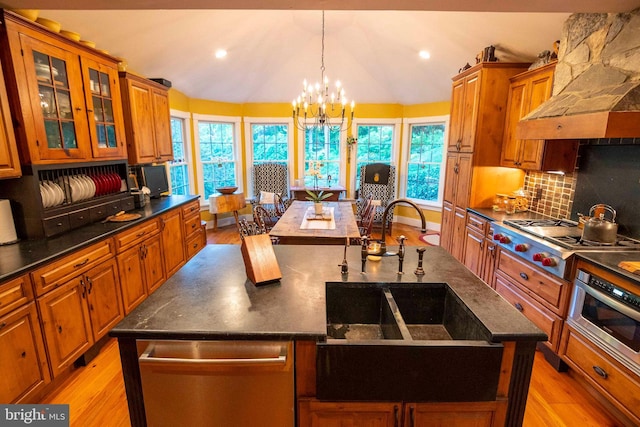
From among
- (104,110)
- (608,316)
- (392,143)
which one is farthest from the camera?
(392,143)

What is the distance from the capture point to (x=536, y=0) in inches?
68.0

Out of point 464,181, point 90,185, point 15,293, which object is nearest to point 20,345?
point 15,293

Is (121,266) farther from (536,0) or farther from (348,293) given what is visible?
(536,0)

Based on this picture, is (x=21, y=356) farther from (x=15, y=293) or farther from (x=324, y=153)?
(x=324, y=153)

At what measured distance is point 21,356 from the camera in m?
1.71

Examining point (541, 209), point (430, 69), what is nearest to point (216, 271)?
point (541, 209)

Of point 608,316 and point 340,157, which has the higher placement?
point 340,157

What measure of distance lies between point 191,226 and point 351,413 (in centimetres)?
331

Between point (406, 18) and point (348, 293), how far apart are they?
3.58 m

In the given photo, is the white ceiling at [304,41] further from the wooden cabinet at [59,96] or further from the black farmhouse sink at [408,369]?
the black farmhouse sink at [408,369]

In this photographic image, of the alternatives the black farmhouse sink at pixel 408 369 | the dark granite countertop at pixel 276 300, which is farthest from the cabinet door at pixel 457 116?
the black farmhouse sink at pixel 408 369

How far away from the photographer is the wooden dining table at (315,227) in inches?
118

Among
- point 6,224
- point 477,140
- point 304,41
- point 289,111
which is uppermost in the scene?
point 304,41

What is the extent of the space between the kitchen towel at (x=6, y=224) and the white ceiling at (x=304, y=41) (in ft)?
3.97
